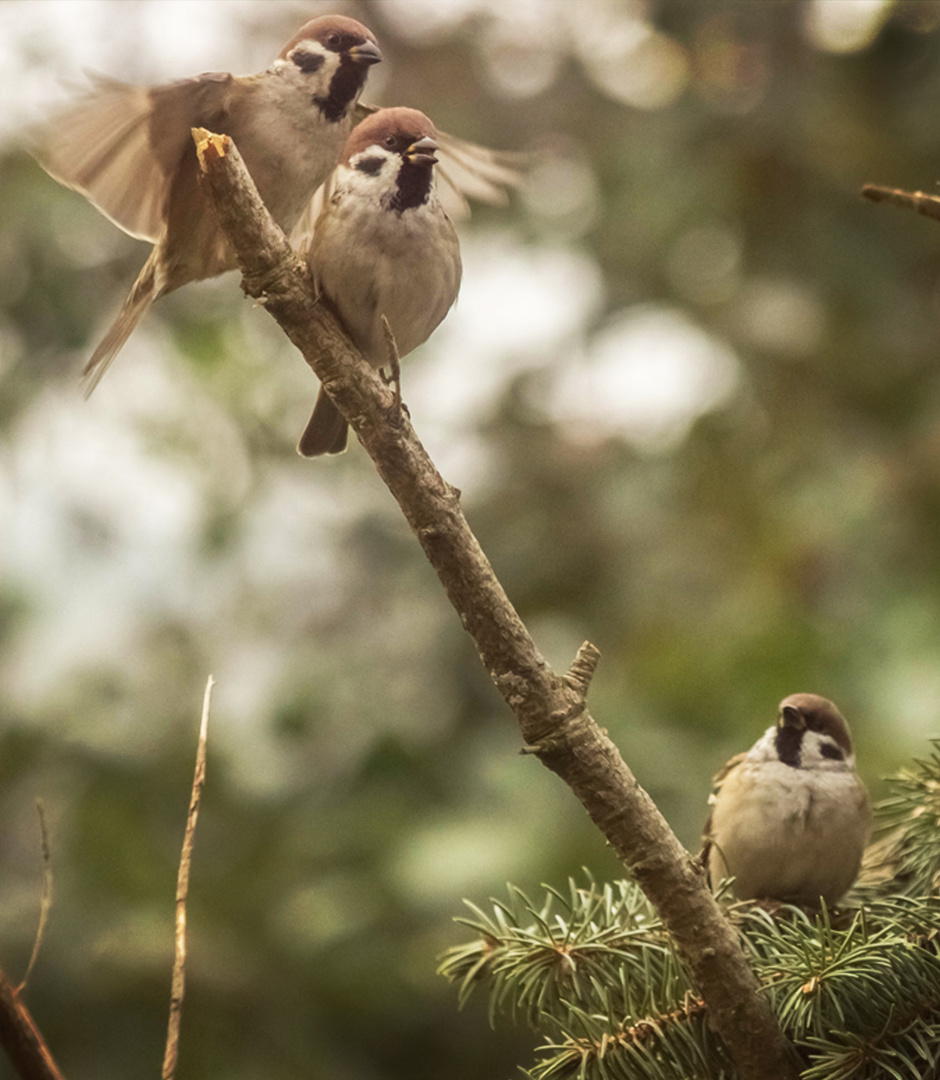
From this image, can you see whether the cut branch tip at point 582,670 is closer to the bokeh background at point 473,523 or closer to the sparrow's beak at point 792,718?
the sparrow's beak at point 792,718

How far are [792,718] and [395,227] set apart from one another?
31.7 inches

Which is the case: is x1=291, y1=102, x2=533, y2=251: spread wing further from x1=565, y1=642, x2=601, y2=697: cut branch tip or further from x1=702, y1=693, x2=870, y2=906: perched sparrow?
x1=702, y1=693, x2=870, y2=906: perched sparrow

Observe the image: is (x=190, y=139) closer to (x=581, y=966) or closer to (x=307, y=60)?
(x=307, y=60)

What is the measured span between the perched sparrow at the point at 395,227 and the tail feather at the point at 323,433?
0.57 ft

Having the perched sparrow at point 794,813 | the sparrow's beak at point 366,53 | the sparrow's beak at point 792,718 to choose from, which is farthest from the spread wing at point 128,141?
the sparrow's beak at point 792,718

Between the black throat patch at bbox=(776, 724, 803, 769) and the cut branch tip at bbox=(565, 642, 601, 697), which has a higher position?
the cut branch tip at bbox=(565, 642, 601, 697)

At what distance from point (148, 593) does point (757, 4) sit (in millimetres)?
2020

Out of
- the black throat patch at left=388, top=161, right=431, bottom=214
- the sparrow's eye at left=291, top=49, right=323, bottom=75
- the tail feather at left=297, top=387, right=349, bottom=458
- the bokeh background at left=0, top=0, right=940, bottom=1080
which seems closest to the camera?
the sparrow's eye at left=291, top=49, right=323, bottom=75

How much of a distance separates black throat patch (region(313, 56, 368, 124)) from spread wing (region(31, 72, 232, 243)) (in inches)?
3.5

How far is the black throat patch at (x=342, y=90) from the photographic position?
0.99m

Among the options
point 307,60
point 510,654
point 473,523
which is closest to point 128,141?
point 307,60

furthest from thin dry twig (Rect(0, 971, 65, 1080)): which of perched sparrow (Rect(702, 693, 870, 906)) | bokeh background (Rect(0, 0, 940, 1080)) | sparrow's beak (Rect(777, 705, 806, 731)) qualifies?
bokeh background (Rect(0, 0, 940, 1080))

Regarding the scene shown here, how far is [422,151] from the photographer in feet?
3.64

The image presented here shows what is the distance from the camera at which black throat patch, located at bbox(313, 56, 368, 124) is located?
39.0 inches
